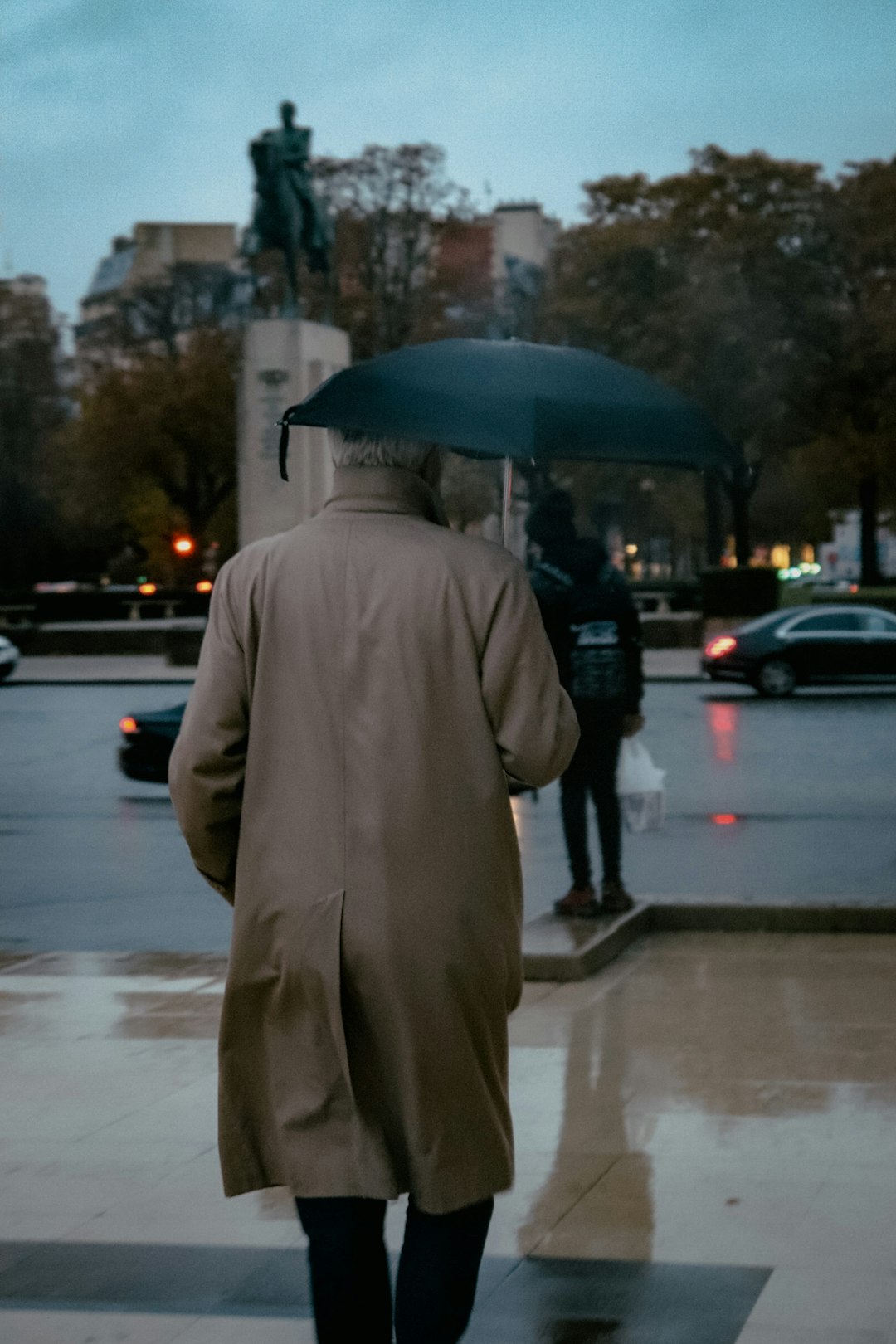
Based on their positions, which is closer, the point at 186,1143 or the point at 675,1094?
the point at 186,1143

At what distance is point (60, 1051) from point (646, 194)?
A: 5336 cm

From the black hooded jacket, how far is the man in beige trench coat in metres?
4.83

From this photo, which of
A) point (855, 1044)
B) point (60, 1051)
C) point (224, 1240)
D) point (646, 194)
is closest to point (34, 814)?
point (60, 1051)

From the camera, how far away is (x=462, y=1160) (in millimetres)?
3039

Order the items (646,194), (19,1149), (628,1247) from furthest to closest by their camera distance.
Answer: (646,194), (19,1149), (628,1247)

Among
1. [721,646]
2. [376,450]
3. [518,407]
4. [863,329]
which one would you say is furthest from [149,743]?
[863,329]

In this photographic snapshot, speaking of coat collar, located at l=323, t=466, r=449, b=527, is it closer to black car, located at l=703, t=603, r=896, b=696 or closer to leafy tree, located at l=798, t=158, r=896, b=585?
black car, located at l=703, t=603, r=896, b=696

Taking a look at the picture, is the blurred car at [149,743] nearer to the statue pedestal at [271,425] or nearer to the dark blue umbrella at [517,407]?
the dark blue umbrella at [517,407]

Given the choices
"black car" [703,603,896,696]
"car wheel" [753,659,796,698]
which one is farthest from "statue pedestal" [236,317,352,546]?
"car wheel" [753,659,796,698]

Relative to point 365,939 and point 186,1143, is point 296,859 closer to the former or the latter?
point 365,939

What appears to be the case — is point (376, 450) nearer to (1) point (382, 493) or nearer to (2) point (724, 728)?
(1) point (382, 493)

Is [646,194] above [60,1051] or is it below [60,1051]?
above

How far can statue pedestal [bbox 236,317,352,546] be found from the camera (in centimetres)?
3322

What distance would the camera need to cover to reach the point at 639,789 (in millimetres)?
8305
